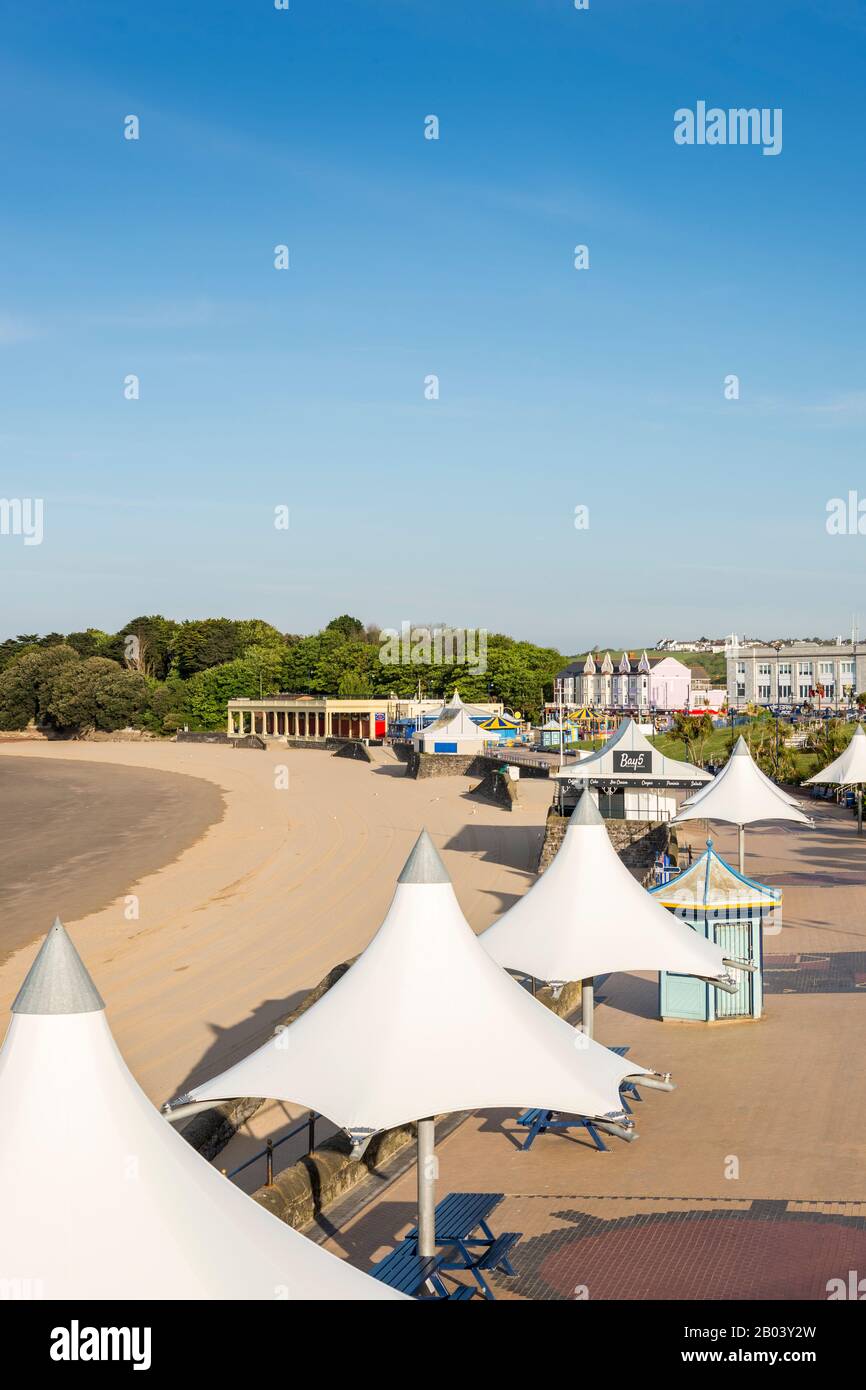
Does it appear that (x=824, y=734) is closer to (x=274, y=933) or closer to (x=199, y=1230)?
(x=274, y=933)

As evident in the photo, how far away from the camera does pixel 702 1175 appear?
10484 mm

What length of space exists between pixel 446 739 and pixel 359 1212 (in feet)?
154

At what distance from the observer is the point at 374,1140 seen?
35.7 feet

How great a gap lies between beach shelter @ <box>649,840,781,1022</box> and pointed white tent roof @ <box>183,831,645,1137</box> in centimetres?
692

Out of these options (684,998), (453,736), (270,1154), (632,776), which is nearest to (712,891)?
(684,998)

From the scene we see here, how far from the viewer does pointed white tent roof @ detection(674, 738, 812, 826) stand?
79.3ft

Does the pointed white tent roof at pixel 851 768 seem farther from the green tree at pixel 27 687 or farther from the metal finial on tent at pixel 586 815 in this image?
the green tree at pixel 27 687

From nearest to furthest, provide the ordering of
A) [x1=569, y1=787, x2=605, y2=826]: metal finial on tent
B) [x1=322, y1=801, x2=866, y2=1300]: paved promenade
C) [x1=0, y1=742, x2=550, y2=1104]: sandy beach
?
[x1=322, y1=801, x2=866, y2=1300]: paved promenade
[x1=569, y1=787, x2=605, y2=826]: metal finial on tent
[x1=0, y1=742, x2=550, y2=1104]: sandy beach

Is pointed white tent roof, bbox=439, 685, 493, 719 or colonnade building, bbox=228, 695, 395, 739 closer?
pointed white tent roof, bbox=439, 685, 493, 719

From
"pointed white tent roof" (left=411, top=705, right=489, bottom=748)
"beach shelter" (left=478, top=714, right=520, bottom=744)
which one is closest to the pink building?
"beach shelter" (left=478, top=714, right=520, bottom=744)

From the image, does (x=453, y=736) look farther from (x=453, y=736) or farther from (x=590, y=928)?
(x=590, y=928)

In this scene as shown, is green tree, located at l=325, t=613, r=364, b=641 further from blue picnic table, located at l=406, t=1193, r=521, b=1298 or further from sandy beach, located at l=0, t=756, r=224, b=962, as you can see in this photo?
blue picnic table, located at l=406, t=1193, r=521, b=1298

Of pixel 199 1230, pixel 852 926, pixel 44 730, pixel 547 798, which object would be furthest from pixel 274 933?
pixel 44 730

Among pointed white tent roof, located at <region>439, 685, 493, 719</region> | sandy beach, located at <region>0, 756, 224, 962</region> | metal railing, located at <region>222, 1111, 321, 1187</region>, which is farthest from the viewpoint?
pointed white tent roof, located at <region>439, 685, 493, 719</region>
